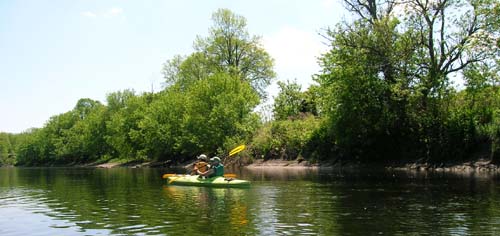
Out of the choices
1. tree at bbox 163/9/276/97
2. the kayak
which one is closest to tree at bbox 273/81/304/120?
tree at bbox 163/9/276/97

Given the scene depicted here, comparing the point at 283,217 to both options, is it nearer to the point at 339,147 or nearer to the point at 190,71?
the point at 339,147

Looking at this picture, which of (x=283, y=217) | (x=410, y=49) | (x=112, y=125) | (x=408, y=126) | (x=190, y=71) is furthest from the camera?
(x=112, y=125)

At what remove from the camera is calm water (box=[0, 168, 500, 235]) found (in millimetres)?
14383

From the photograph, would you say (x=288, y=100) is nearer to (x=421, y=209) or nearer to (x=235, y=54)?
(x=235, y=54)

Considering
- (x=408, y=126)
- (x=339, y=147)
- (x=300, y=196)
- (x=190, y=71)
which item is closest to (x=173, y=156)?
(x=190, y=71)

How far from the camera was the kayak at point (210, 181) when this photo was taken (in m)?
27.7

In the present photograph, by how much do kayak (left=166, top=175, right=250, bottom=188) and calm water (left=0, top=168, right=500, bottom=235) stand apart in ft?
4.10

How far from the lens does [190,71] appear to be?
7825 centimetres

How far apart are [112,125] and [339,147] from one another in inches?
2134

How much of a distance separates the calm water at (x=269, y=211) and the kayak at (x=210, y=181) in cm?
125

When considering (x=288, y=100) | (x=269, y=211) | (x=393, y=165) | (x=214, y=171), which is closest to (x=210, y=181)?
(x=214, y=171)

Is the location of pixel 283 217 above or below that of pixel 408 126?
below

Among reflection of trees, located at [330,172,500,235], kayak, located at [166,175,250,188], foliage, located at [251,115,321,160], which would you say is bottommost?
reflection of trees, located at [330,172,500,235]

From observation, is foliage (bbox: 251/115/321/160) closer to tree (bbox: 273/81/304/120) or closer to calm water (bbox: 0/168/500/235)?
tree (bbox: 273/81/304/120)
